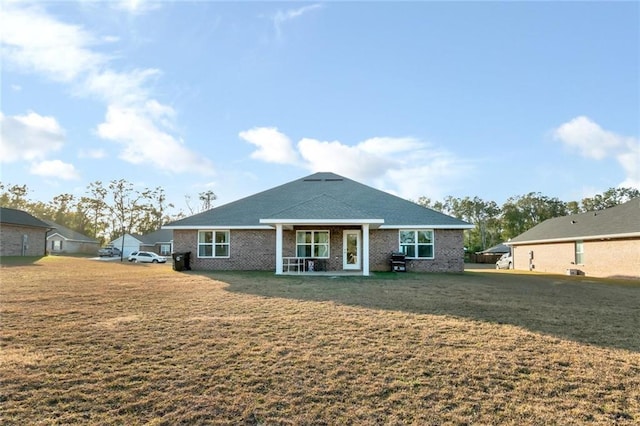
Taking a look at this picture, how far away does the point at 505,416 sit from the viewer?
3.71 m

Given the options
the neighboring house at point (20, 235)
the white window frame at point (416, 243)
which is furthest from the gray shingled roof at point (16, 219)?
the white window frame at point (416, 243)

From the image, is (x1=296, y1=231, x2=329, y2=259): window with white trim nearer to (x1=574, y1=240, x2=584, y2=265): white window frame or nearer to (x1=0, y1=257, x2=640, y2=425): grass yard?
(x1=0, y1=257, x2=640, y2=425): grass yard

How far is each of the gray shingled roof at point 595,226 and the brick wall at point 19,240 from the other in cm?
4371

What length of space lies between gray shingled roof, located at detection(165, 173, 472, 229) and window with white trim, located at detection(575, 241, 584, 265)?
9.68 m

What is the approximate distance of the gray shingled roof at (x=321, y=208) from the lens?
16.5m

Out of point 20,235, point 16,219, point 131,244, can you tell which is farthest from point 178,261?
point 131,244

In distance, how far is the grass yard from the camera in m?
3.74

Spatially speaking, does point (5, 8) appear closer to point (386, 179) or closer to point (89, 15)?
point (89, 15)

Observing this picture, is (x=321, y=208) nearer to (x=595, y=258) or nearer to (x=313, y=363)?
(x=313, y=363)

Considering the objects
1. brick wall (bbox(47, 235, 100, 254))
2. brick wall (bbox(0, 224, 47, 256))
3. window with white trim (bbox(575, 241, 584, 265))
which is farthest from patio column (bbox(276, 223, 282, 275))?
brick wall (bbox(47, 235, 100, 254))

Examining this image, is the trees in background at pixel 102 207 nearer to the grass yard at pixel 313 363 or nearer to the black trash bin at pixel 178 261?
the black trash bin at pixel 178 261

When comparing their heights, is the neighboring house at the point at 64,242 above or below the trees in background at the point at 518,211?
below

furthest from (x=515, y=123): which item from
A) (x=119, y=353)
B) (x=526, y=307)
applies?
(x=119, y=353)

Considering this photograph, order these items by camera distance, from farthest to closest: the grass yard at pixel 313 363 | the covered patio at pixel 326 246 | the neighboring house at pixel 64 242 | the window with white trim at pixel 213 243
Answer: the neighboring house at pixel 64 242
the window with white trim at pixel 213 243
the covered patio at pixel 326 246
the grass yard at pixel 313 363
